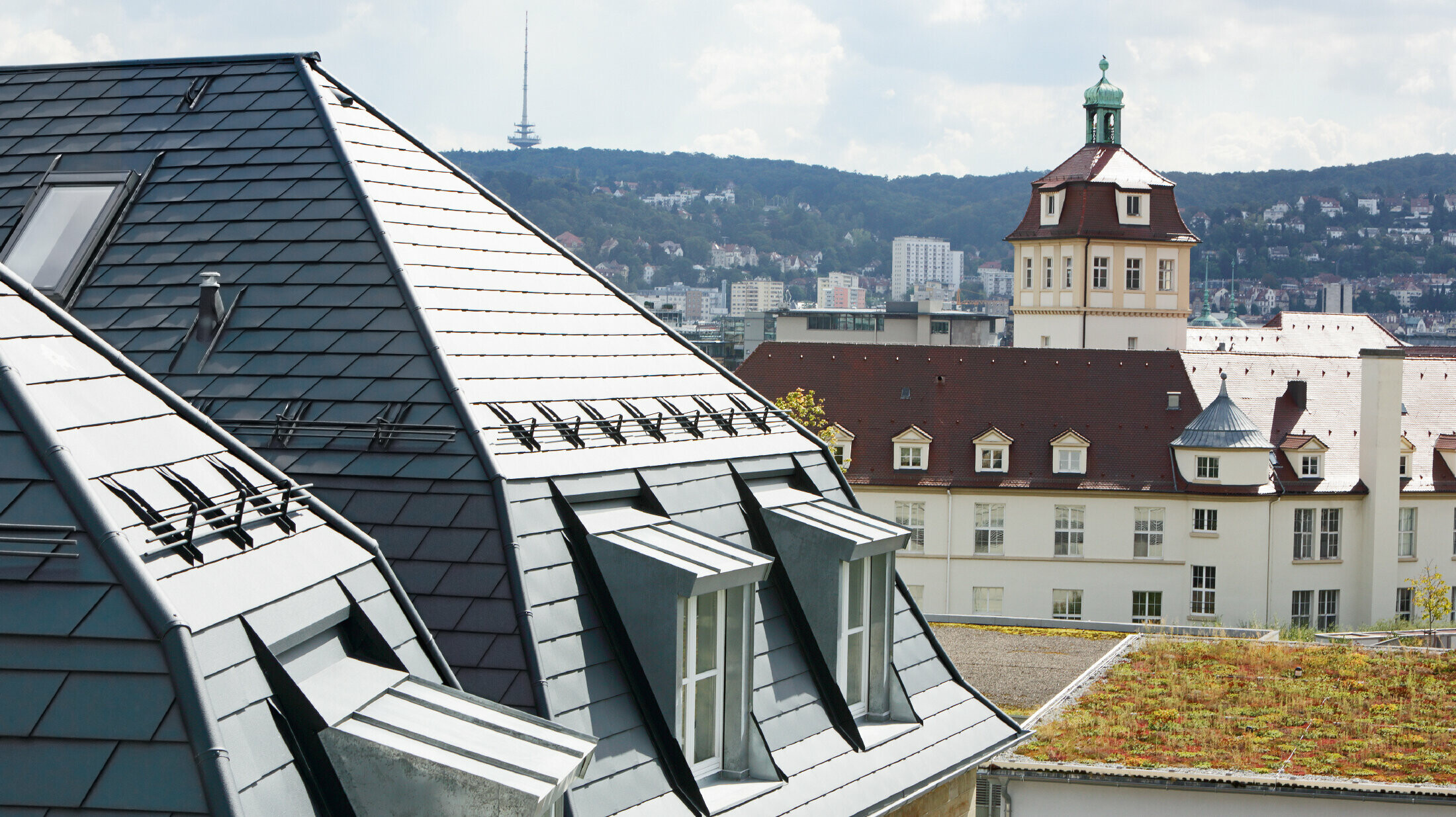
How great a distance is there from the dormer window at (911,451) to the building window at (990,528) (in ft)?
9.21

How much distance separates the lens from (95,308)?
12.0 m

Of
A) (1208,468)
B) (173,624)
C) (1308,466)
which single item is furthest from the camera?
(1308,466)

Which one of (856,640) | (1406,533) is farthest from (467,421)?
(1406,533)

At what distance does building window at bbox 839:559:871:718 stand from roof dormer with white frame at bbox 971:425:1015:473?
49431 millimetres

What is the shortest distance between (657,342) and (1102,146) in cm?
8329

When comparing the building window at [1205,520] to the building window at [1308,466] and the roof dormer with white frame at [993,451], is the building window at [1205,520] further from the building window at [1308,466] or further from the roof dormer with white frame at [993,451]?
the roof dormer with white frame at [993,451]

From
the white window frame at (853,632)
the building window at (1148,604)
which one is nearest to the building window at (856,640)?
the white window frame at (853,632)

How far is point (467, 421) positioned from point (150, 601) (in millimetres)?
4207

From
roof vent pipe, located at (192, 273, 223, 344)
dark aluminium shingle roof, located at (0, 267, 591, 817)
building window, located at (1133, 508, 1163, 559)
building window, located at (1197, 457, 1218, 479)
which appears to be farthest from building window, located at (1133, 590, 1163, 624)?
dark aluminium shingle roof, located at (0, 267, 591, 817)

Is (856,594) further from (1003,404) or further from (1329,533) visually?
(1329,533)

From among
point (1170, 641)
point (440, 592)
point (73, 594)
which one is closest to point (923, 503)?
point (1170, 641)

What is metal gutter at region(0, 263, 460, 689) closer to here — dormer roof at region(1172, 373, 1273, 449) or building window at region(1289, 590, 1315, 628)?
dormer roof at region(1172, 373, 1273, 449)

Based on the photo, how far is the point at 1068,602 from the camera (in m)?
60.4

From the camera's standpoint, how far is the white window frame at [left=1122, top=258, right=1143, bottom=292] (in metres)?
87.4
